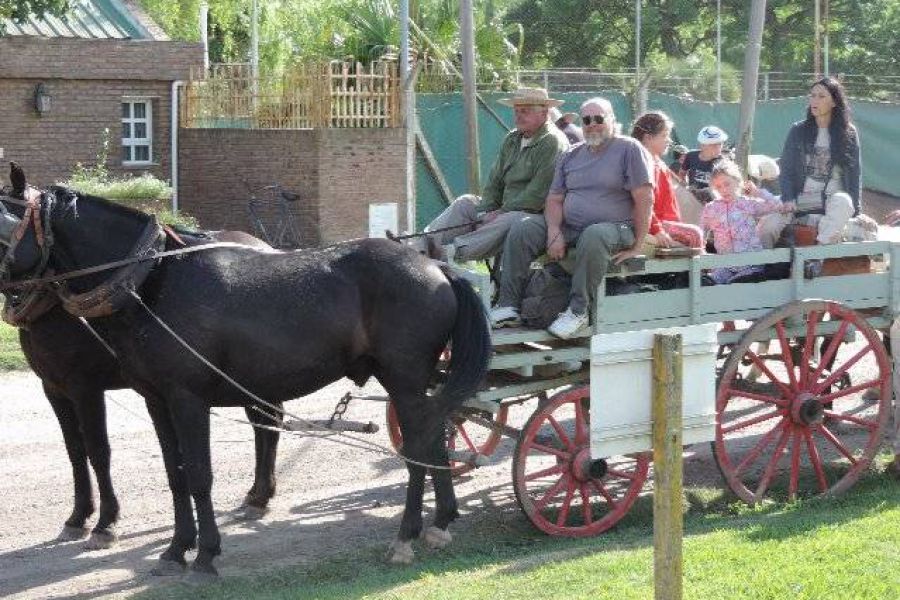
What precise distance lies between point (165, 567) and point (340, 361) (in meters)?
Result: 1.44

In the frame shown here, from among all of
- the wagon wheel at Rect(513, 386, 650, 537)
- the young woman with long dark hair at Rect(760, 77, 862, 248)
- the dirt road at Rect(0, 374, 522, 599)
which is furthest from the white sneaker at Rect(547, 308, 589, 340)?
the young woman with long dark hair at Rect(760, 77, 862, 248)

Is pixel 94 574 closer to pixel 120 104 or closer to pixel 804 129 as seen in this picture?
pixel 804 129

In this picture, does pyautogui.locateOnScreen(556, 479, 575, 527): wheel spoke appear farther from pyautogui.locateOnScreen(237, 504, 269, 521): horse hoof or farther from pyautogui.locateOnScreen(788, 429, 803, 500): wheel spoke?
pyautogui.locateOnScreen(237, 504, 269, 521): horse hoof

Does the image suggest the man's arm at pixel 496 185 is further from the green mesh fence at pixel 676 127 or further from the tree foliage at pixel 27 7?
the green mesh fence at pixel 676 127

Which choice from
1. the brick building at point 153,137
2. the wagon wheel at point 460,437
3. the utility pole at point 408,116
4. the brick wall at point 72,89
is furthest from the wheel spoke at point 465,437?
the brick wall at point 72,89

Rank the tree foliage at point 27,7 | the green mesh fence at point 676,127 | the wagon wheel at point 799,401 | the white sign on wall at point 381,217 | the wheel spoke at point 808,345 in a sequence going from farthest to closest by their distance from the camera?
1. the green mesh fence at point 676,127
2. the white sign on wall at point 381,217
3. the tree foliage at point 27,7
4. the wheel spoke at point 808,345
5. the wagon wheel at point 799,401

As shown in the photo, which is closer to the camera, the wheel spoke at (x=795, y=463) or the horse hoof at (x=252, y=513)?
the horse hoof at (x=252, y=513)

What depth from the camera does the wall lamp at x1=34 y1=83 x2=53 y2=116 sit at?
22172 mm

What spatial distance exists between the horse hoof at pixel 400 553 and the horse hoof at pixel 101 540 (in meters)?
1.61

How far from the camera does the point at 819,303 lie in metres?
8.88

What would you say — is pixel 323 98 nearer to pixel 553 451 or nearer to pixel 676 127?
pixel 676 127

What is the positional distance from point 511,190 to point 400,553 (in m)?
2.49

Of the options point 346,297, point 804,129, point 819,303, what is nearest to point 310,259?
point 346,297

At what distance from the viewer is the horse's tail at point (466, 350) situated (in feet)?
25.4
